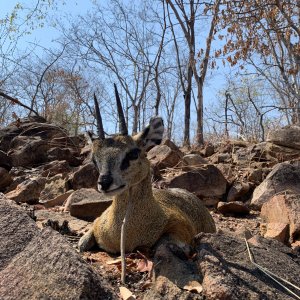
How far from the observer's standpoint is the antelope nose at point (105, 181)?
4238 millimetres

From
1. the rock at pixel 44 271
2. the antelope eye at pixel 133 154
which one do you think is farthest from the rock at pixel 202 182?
the rock at pixel 44 271

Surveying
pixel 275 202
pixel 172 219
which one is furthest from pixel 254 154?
pixel 172 219

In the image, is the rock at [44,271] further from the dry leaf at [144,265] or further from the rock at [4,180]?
the rock at [4,180]

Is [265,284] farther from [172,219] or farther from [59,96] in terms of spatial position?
[59,96]

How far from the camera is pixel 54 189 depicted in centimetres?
967

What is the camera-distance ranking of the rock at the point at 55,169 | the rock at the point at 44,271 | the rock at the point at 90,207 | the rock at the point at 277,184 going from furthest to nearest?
the rock at the point at 55,169
the rock at the point at 277,184
the rock at the point at 90,207
the rock at the point at 44,271

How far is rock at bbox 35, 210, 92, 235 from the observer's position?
241 inches

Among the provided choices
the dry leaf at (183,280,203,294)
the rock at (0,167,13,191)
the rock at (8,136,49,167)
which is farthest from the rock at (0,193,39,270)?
the rock at (8,136,49,167)

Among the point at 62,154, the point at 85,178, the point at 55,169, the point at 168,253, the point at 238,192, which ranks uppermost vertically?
the point at 62,154

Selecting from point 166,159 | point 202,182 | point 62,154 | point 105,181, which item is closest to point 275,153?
point 166,159

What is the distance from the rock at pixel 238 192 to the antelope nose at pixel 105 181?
5.13 m

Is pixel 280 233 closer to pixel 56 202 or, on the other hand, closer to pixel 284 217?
pixel 284 217

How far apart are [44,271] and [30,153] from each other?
1106 centimetres

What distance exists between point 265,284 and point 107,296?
120cm
